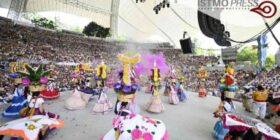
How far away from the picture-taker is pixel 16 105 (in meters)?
5.52

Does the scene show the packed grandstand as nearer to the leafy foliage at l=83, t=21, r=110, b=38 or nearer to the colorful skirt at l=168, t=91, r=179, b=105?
the colorful skirt at l=168, t=91, r=179, b=105

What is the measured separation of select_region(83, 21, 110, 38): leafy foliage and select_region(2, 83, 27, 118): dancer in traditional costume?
2993cm

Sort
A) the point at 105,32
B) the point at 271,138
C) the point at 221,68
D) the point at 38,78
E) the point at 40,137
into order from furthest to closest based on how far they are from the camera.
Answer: the point at 105,32, the point at 221,68, the point at 38,78, the point at 40,137, the point at 271,138

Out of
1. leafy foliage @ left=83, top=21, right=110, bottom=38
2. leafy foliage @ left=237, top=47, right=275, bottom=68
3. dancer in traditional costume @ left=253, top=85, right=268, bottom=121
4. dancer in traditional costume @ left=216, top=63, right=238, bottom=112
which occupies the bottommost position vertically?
dancer in traditional costume @ left=253, top=85, right=268, bottom=121

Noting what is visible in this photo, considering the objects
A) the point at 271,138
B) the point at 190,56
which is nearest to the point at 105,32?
the point at 190,56

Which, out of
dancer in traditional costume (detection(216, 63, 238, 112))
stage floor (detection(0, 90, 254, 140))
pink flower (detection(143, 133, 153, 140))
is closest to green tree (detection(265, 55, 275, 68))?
stage floor (detection(0, 90, 254, 140))

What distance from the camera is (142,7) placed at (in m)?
25.2

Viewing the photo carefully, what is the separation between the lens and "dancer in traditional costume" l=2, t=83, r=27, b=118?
539 cm

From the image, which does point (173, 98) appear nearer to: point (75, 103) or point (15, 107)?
point (75, 103)

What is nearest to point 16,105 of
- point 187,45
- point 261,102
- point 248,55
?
point 261,102

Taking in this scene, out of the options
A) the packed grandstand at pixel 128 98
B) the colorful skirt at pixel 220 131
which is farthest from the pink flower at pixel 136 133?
Answer: the colorful skirt at pixel 220 131

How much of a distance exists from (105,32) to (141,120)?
109ft

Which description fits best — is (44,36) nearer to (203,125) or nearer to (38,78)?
(38,78)

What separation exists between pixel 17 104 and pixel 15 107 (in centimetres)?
10
